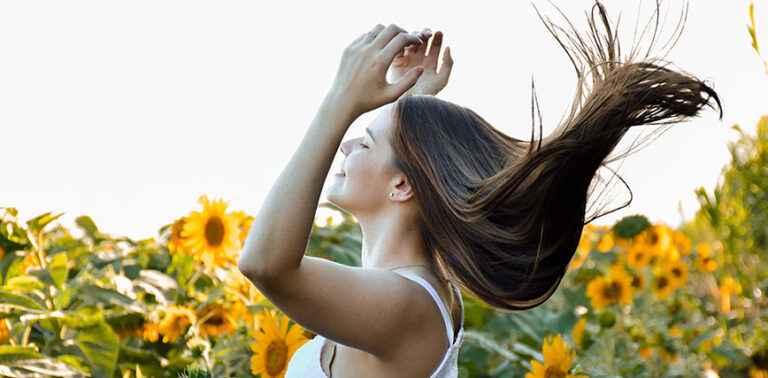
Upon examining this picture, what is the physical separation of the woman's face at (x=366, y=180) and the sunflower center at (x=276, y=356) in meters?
0.46

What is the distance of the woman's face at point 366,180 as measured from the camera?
4.64 feet

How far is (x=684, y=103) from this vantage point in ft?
4.39

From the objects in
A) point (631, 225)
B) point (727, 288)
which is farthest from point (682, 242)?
point (631, 225)

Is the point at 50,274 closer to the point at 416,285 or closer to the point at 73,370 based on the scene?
the point at 73,370

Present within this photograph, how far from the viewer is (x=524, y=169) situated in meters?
1.33

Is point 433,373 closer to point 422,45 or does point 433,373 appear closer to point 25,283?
point 422,45

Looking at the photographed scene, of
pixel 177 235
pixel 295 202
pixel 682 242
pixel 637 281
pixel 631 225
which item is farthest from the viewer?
pixel 682 242

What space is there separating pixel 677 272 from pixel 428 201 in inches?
104

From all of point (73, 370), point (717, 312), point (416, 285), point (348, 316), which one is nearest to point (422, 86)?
point (416, 285)

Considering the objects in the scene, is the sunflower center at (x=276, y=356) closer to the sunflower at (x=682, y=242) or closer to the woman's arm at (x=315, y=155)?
the woman's arm at (x=315, y=155)

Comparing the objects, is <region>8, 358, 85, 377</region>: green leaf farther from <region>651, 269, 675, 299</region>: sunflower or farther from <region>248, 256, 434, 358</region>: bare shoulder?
<region>651, 269, 675, 299</region>: sunflower

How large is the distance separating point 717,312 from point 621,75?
278cm

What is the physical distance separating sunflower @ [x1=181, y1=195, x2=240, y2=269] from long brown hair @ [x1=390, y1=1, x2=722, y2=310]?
0.82 metres

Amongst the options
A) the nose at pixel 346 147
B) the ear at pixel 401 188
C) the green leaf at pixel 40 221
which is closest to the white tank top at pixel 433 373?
the ear at pixel 401 188
